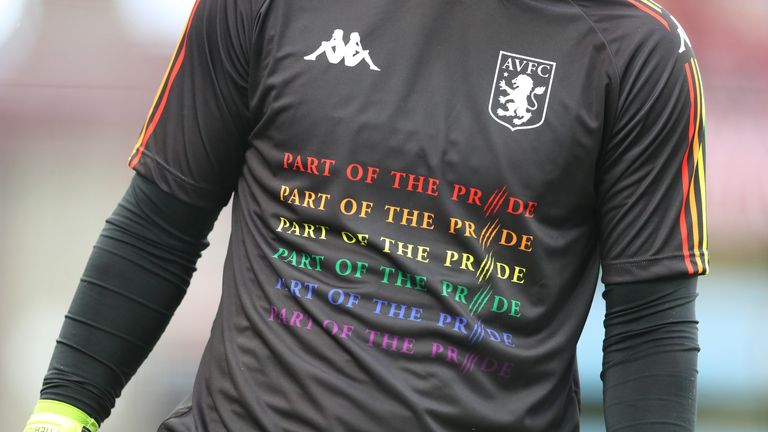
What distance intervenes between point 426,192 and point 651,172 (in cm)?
34

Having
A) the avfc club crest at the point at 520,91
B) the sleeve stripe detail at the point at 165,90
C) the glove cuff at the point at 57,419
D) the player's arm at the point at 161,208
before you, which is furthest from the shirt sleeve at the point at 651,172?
the glove cuff at the point at 57,419

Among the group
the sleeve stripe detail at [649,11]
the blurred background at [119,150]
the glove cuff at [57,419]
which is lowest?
the glove cuff at [57,419]

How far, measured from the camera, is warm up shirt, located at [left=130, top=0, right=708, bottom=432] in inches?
60.2

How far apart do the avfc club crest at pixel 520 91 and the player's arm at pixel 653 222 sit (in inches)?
4.1

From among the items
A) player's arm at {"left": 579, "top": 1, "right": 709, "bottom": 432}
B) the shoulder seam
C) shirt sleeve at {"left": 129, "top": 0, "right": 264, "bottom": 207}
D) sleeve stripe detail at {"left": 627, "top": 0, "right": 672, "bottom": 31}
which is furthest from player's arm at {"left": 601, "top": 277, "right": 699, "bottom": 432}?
shirt sleeve at {"left": 129, "top": 0, "right": 264, "bottom": 207}

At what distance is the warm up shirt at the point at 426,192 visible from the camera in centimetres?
153

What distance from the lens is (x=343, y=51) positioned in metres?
1.60

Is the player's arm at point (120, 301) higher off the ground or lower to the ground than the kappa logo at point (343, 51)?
lower

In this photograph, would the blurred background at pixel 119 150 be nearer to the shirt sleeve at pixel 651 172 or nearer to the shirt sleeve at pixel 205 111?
the shirt sleeve at pixel 205 111

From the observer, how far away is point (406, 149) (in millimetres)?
1554

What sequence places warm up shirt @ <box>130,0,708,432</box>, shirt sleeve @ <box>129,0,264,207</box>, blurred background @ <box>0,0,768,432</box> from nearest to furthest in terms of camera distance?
warm up shirt @ <box>130,0,708,432</box> < shirt sleeve @ <box>129,0,264,207</box> < blurred background @ <box>0,0,768,432</box>

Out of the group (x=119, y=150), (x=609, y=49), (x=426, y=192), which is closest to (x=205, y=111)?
(x=426, y=192)

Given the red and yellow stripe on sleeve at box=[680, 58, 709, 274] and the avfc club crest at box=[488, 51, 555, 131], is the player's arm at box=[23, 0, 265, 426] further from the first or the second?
the red and yellow stripe on sleeve at box=[680, 58, 709, 274]

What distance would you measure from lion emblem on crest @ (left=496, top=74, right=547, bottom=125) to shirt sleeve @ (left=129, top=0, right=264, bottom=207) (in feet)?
1.28
